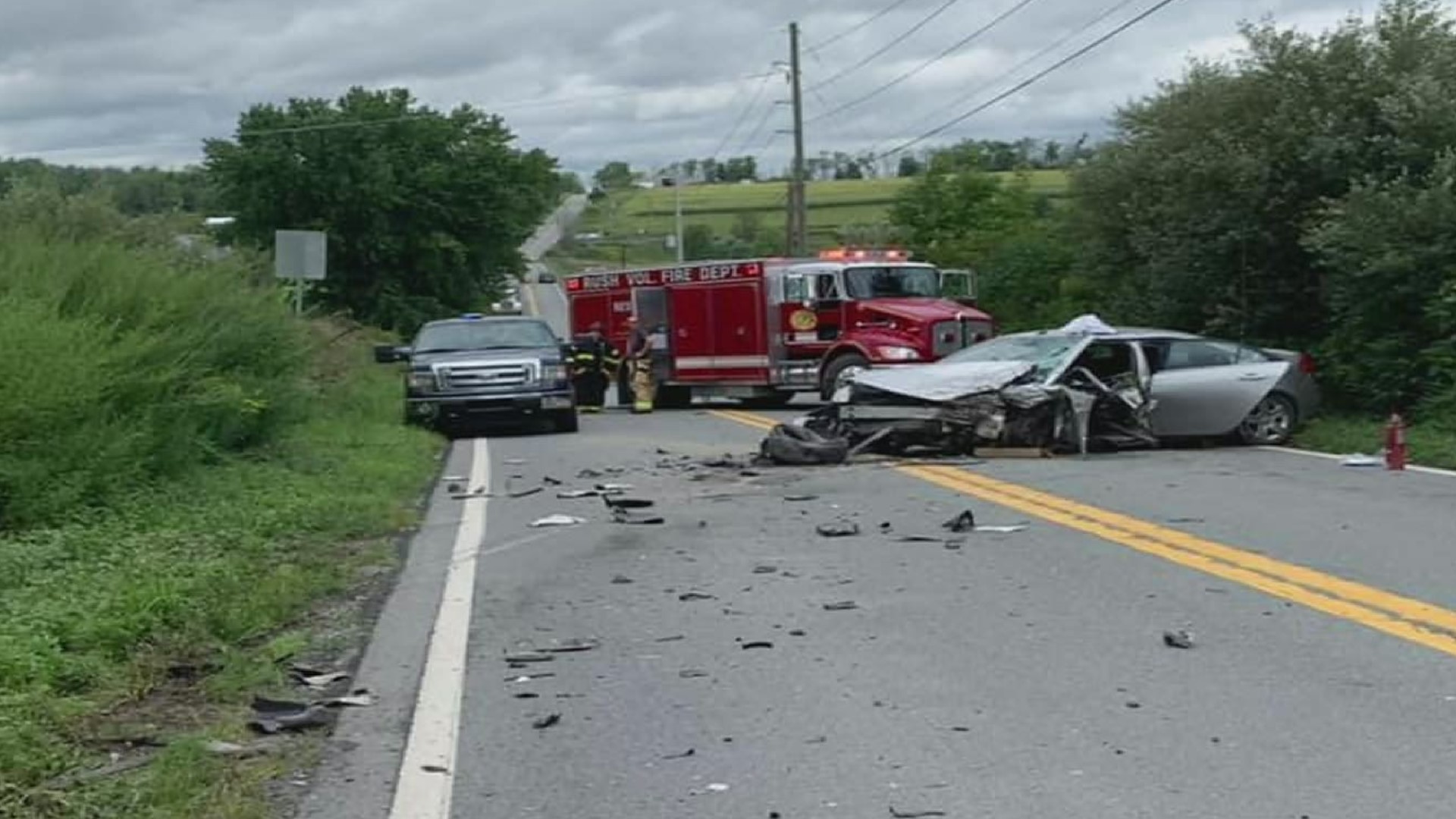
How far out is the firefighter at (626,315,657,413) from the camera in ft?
109

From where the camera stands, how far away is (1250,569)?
10523 millimetres

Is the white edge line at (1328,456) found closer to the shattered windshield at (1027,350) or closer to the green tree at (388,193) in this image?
the shattered windshield at (1027,350)

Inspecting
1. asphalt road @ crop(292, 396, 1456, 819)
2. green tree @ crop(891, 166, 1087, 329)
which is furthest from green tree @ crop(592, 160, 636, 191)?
asphalt road @ crop(292, 396, 1456, 819)

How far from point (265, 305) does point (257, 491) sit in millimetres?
5525

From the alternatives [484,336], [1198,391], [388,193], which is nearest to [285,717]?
[1198,391]

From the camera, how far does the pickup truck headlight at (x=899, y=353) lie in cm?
2933

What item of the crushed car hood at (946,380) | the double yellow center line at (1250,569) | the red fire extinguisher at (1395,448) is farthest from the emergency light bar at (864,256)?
the double yellow center line at (1250,569)

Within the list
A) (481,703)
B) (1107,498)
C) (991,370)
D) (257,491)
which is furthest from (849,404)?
(481,703)

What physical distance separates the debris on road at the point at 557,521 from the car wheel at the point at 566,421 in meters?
11.1

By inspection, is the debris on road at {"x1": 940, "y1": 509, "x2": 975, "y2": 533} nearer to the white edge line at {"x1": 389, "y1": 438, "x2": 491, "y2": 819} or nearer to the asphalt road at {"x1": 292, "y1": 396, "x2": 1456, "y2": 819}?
the asphalt road at {"x1": 292, "y1": 396, "x2": 1456, "y2": 819}

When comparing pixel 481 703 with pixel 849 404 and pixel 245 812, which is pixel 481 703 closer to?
pixel 245 812

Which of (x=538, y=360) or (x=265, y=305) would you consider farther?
(x=538, y=360)

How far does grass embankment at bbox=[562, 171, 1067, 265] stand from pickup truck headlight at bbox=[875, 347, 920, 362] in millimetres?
48638

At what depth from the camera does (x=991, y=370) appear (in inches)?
757
